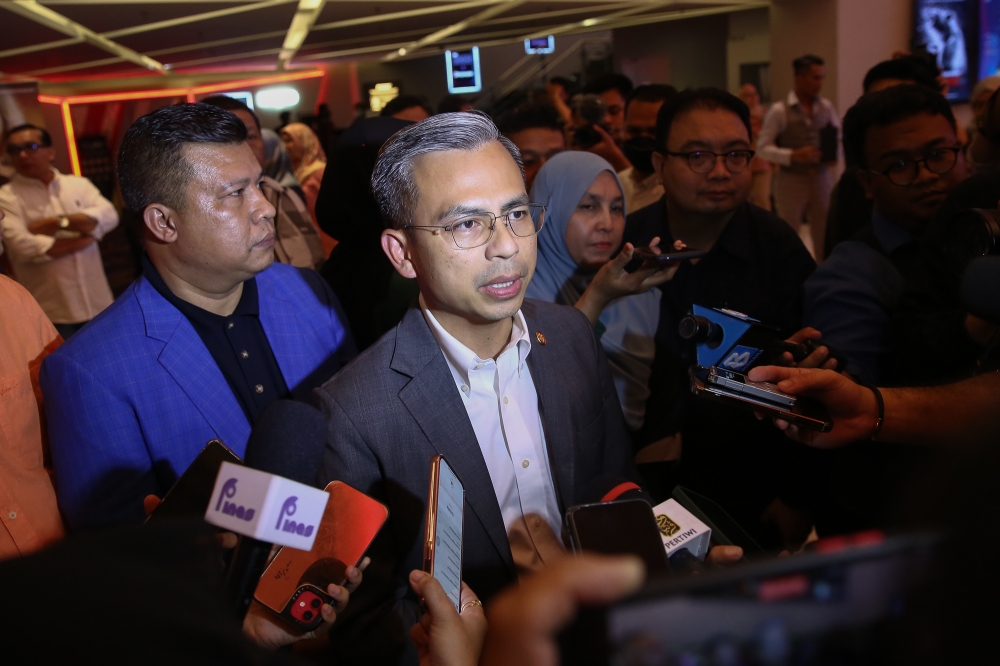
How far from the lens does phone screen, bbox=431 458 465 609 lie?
910mm

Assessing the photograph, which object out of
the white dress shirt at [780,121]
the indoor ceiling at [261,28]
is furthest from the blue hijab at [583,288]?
the indoor ceiling at [261,28]

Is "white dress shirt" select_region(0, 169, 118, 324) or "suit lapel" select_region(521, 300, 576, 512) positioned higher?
"white dress shirt" select_region(0, 169, 118, 324)

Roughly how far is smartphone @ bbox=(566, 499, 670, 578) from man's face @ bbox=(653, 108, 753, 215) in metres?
1.63

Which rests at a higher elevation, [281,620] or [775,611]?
[775,611]

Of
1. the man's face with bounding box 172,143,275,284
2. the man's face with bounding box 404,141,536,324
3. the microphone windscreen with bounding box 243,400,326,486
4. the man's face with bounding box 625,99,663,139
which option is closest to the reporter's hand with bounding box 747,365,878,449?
the man's face with bounding box 404,141,536,324

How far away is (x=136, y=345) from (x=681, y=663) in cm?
148

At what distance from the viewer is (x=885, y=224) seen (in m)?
1.99

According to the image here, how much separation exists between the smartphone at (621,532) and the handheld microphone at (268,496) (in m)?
0.37

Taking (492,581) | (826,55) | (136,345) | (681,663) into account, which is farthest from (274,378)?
(826,55)

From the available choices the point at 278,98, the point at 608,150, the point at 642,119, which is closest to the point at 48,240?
the point at 608,150

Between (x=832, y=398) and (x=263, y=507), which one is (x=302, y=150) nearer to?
(x=832, y=398)

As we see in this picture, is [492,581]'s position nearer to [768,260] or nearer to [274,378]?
[274,378]

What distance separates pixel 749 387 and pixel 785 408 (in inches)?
3.1

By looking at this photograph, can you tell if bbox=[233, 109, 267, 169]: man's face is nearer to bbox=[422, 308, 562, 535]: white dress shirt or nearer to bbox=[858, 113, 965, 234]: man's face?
bbox=[422, 308, 562, 535]: white dress shirt
